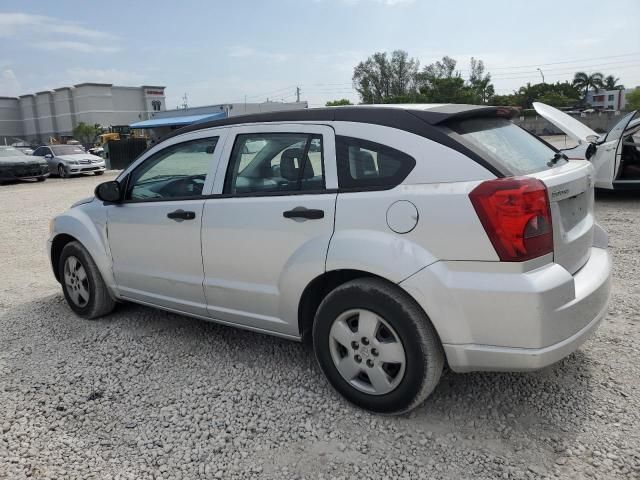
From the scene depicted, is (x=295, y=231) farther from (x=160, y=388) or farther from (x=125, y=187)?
(x=125, y=187)

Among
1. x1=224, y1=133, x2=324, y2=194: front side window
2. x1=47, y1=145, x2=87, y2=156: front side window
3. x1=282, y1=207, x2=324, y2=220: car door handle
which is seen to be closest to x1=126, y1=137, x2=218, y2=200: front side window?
x1=224, y1=133, x2=324, y2=194: front side window

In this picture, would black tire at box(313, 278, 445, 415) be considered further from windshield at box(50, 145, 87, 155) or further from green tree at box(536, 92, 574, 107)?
green tree at box(536, 92, 574, 107)

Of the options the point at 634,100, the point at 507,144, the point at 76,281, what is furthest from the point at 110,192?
the point at 634,100

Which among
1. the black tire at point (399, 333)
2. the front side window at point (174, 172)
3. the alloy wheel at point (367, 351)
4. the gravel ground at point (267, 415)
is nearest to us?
the gravel ground at point (267, 415)

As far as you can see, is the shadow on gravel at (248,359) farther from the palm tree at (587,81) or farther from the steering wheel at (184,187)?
the palm tree at (587,81)

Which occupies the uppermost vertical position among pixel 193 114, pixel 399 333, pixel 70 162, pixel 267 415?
pixel 193 114

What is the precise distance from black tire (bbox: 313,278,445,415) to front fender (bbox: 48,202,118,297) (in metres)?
2.24

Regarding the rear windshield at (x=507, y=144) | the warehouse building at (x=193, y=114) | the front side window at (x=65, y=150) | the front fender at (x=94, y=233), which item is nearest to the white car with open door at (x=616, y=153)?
the rear windshield at (x=507, y=144)

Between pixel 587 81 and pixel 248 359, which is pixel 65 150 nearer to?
pixel 248 359

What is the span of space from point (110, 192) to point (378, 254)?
2.46m

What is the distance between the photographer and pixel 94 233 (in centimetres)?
446

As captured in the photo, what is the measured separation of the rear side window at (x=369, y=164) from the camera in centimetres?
282

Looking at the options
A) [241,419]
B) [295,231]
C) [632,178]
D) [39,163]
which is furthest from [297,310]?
[39,163]

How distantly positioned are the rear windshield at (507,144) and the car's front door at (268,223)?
79 cm
